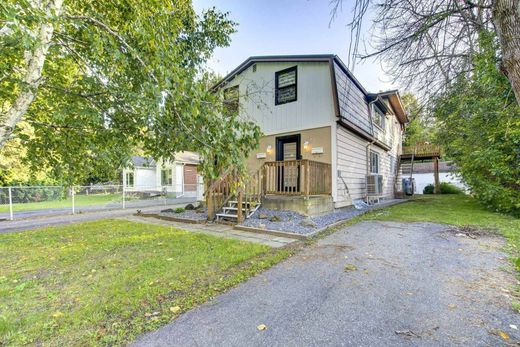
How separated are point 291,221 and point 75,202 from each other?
498 inches

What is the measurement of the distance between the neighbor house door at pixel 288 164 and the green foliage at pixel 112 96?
4.50m

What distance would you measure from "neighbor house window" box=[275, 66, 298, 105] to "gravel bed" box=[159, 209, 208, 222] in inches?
200

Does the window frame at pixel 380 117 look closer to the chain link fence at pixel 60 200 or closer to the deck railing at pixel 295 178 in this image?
the deck railing at pixel 295 178

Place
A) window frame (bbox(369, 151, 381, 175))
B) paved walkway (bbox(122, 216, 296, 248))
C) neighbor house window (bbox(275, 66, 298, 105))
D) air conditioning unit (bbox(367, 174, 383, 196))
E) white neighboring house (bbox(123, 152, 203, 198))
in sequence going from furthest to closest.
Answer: white neighboring house (bbox(123, 152, 203, 198)) < window frame (bbox(369, 151, 381, 175)) < air conditioning unit (bbox(367, 174, 383, 196)) < neighbor house window (bbox(275, 66, 298, 105)) < paved walkway (bbox(122, 216, 296, 248))

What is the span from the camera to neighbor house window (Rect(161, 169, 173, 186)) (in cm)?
2076

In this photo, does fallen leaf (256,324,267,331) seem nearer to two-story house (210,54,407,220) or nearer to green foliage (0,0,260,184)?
green foliage (0,0,260,184)

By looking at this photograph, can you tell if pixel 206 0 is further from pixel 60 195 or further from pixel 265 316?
pixel 60 195

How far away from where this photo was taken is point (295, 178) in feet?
25.5

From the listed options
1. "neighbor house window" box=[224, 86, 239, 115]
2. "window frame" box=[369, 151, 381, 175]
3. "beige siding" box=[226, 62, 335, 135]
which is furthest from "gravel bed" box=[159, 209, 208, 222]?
"window frame" box=[369, 151, 381, 175]

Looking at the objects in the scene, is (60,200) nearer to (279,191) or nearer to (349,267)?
(279,191)

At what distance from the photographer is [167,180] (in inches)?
834

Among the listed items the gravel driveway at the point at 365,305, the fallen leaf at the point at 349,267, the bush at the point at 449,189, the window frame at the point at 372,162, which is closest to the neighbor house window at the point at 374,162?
the window frame at the point at 372,162

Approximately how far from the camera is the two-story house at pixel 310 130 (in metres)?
7.66

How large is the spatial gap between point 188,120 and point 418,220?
7315 millimetres
